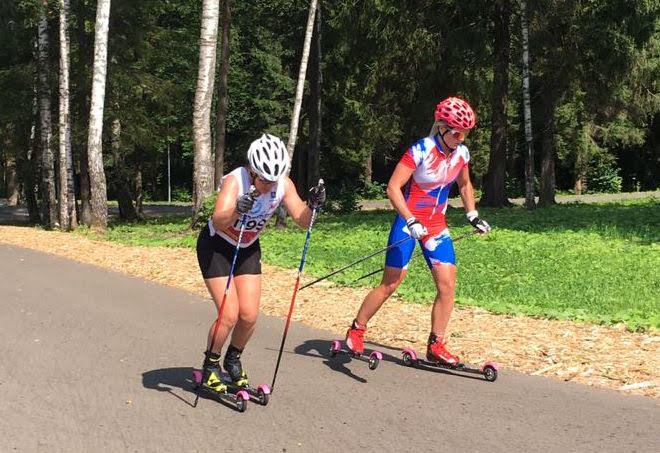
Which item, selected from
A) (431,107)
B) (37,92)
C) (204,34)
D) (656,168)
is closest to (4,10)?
(37,92)

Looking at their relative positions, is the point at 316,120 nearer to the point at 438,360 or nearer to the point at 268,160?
the point at 438,360

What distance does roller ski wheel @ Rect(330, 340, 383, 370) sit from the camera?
20.9 feet

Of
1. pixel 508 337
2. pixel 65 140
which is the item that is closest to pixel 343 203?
pixel 65 140

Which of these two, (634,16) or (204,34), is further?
(634,16)

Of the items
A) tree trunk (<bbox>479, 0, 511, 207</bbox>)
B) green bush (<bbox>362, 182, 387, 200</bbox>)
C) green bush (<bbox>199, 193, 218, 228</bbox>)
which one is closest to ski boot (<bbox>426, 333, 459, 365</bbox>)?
green bush (<bbox>199, 193, 218, 228</bbox>)

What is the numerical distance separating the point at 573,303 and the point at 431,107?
21993mm

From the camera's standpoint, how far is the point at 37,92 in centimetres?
2408

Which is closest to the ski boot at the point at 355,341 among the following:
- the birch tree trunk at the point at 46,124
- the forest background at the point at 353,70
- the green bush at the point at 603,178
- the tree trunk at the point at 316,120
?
the forest background at the point at 353,70

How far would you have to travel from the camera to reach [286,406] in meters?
5.42

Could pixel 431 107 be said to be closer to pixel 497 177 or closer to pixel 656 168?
pixel 497 177

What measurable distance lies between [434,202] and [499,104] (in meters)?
22.5

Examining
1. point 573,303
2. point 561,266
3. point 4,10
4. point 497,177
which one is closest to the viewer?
point 573,303

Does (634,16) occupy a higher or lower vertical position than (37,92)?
higher

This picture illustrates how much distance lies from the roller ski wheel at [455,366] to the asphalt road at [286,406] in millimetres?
66
